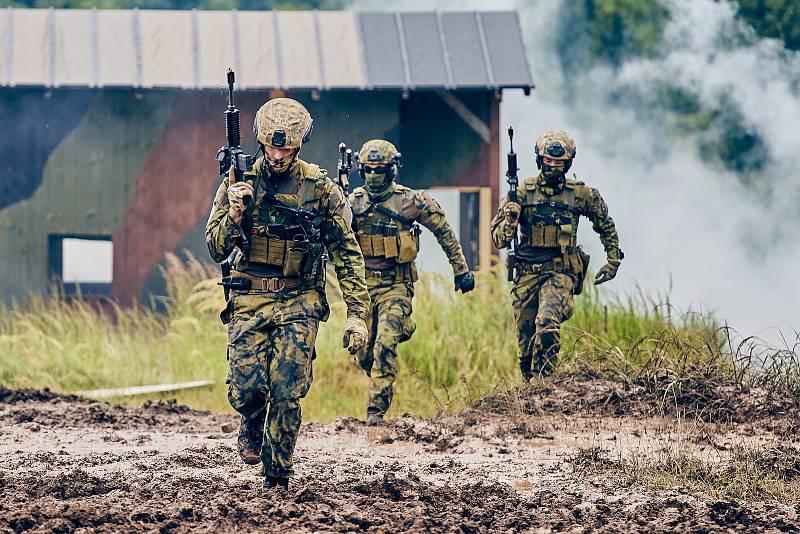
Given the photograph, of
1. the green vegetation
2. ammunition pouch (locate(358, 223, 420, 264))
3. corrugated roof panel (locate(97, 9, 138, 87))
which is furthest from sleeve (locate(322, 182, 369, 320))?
corrugated roof panel (locate(97, 9, 138, 87))

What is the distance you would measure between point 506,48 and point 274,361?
8530mm

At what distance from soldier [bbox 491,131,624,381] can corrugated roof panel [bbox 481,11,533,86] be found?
13.2ft

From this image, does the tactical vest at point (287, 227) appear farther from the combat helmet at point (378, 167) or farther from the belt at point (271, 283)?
the combat helmet at point (378, 167)

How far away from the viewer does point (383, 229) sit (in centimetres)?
1044

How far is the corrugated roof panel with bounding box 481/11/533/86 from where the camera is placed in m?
15.0

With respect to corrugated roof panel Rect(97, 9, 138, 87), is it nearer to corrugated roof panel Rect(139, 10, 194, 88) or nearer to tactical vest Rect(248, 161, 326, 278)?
corrugated roof panel Rect(139, 10, 194, 88)

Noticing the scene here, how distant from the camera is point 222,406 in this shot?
1213cm

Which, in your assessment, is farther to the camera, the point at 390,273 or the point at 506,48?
the point at 506,48

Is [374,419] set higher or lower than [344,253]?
lower

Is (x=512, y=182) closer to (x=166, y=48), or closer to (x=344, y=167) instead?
(x=344, y=167)

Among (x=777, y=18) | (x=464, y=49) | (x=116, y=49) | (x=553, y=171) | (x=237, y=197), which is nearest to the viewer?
(x=237, y=197)

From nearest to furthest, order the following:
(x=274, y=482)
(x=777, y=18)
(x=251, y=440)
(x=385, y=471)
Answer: (x=274, y=482), (x=251, y=440), (x=385, y=471), (x=777, y=18)

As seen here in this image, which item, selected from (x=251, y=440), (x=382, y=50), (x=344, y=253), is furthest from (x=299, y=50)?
(x=251, y=440)

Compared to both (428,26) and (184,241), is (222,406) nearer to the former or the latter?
(184,241)
